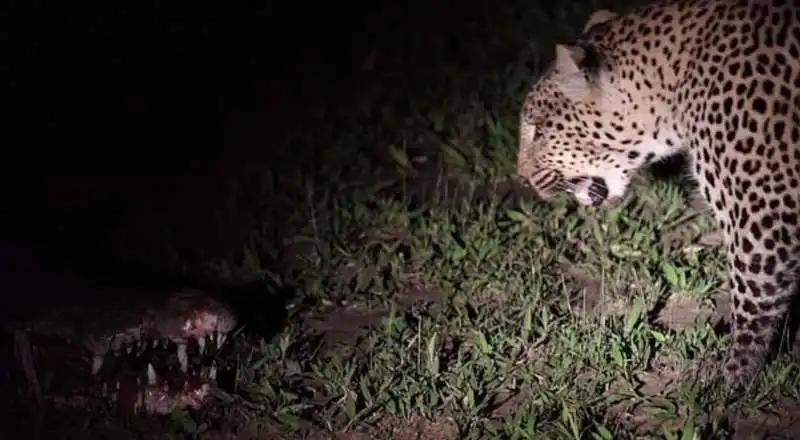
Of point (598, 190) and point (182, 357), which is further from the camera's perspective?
point (598, 190)

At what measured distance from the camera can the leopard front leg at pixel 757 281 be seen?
5730mm

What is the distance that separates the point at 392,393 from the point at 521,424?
25.1 inches

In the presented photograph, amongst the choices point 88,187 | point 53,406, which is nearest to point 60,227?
point 88,187

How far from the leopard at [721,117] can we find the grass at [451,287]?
39 cm

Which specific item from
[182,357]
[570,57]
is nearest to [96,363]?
[182,357]

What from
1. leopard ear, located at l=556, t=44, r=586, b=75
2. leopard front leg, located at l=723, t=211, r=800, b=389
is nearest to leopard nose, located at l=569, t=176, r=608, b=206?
leopard ear, located at l=556, t=44, r=586, b=75

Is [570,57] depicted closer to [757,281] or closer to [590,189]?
[590,189]

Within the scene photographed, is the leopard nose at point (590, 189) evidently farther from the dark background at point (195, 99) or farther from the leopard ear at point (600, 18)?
the dark background at point (195, 99)

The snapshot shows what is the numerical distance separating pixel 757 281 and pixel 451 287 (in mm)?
1824

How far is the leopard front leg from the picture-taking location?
5730 mm

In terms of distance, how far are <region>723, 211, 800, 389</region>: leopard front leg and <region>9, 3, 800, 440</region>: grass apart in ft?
0.41

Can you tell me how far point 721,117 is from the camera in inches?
228

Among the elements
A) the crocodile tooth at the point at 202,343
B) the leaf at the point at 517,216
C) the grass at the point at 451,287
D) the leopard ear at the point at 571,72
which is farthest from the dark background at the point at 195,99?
the leopard ear at the point at 571,72

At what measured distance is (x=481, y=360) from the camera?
6305 mm
